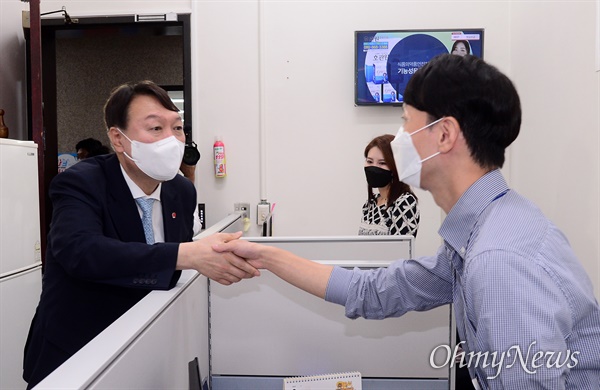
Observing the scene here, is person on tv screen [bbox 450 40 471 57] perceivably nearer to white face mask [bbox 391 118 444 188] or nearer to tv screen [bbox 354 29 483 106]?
tv screen [bbox 354 29 483 106]

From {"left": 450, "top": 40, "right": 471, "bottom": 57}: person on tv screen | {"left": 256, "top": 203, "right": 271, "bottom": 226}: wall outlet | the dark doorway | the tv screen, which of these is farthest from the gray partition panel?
the dark doorway

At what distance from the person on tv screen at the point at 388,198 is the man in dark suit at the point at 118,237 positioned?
4.56ft

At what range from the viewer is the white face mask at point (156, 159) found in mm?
1460

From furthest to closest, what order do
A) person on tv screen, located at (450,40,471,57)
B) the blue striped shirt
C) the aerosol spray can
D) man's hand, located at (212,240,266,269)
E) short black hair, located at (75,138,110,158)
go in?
1. short black hair, located at (75,138,110,158)
2. the aerosol spray can
3. person on tv screen, located at (450,40,471,57)
4. man's hand, located at (212,240,266,269)
5. the blue striped shirt

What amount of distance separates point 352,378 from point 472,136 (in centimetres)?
77

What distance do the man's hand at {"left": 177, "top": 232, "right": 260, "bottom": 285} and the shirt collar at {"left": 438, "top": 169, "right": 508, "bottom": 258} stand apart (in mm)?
549

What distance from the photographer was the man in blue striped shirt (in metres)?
0.79

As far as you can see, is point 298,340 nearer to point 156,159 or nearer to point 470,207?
point 156,159

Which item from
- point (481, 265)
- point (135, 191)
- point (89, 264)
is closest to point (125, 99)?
point (135, 191)

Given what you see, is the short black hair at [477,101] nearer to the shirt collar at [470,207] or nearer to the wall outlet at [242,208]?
the shirt collar at [470,207]

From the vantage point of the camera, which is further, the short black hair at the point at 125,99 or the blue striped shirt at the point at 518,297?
the short black hair at the point at 125,99

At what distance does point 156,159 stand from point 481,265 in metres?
0.93

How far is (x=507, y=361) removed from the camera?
0.79m

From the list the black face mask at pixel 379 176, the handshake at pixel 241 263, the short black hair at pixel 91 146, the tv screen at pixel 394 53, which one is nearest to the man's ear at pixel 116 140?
the handshake at pixel 241 263
